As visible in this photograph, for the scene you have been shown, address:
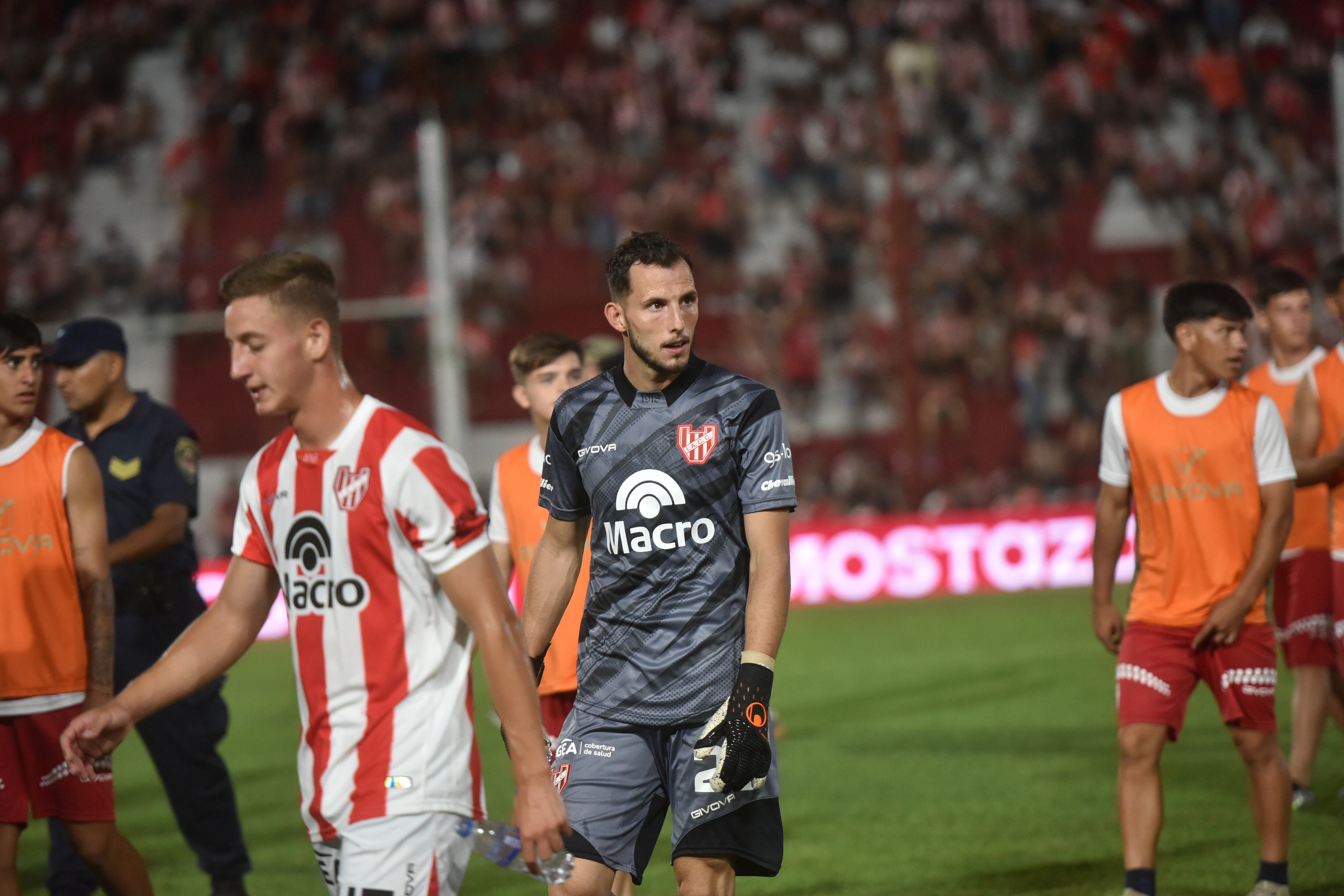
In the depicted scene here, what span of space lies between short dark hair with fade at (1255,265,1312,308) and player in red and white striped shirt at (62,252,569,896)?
489cm

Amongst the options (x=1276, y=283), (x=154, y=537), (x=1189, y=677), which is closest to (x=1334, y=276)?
(x=1276, y=283)

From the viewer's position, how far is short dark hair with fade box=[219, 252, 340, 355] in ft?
11.6

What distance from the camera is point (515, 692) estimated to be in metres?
3.35

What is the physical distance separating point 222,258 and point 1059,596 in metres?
13.4

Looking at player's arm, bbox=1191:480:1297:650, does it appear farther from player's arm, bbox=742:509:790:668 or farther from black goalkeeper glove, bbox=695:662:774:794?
black goalkeeper glove, bbox=695:662:774:794

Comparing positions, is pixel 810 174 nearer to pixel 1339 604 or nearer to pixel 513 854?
pixel 1339 604

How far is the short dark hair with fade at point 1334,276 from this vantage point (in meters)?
6.87

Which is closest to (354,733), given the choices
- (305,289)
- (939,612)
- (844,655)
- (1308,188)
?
(305,289)

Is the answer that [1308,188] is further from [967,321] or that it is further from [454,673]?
[454,673]

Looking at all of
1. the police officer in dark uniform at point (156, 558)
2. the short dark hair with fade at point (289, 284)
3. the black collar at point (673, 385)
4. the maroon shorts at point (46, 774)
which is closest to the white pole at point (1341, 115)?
the police officer in dark uniform at point (156, 558)

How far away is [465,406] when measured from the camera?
1845 cm

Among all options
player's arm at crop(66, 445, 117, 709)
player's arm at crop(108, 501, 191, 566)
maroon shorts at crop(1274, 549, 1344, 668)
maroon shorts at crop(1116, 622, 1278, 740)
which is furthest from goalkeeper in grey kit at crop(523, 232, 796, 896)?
maroon shorts at crop(1274, 549, 1344, 668)

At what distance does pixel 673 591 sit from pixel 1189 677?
241 cm

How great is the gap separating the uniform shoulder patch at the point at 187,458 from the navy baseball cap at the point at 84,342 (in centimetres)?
45
